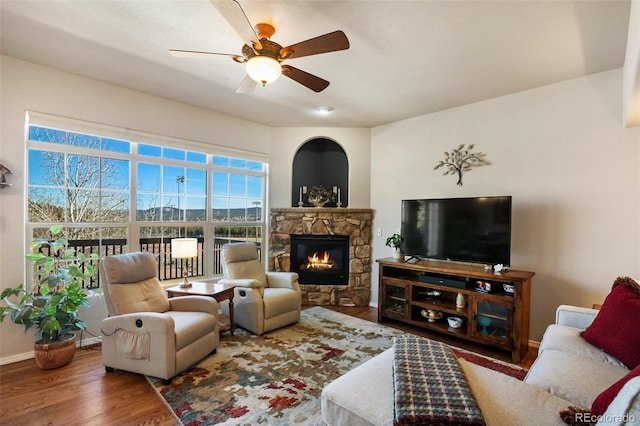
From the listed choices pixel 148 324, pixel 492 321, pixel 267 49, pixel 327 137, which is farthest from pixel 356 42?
pixel 492 321

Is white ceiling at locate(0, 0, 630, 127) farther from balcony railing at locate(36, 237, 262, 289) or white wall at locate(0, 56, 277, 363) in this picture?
balcony railing at locate(36, 237, 262, 289)

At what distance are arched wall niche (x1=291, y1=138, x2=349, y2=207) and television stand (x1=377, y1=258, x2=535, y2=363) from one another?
171 cm

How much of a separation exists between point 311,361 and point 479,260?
2.02 meters

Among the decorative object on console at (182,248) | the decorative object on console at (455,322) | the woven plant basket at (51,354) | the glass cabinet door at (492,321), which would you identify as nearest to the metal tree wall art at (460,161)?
the glass cabinet door at (492,321)

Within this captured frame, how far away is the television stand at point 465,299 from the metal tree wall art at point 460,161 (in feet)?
3.85

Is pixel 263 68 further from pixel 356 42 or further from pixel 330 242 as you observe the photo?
pixel 330 242

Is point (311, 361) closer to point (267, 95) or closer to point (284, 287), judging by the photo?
point (284, 287)

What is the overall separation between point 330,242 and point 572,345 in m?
3.12

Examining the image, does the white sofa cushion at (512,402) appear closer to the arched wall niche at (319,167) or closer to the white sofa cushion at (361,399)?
the white sofa cushion at (361,399)

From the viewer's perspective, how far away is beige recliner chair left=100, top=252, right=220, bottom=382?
2.30 m

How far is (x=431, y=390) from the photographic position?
53.9 inches

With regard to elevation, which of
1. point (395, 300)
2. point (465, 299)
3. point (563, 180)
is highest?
point (563, 180)

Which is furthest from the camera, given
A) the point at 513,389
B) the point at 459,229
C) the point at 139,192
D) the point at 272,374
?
the point at 139,192

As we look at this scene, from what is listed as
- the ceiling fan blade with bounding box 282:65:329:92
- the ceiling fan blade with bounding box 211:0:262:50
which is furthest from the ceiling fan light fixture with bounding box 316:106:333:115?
the ceiling fan blade with bounding box 211:0:262:50
